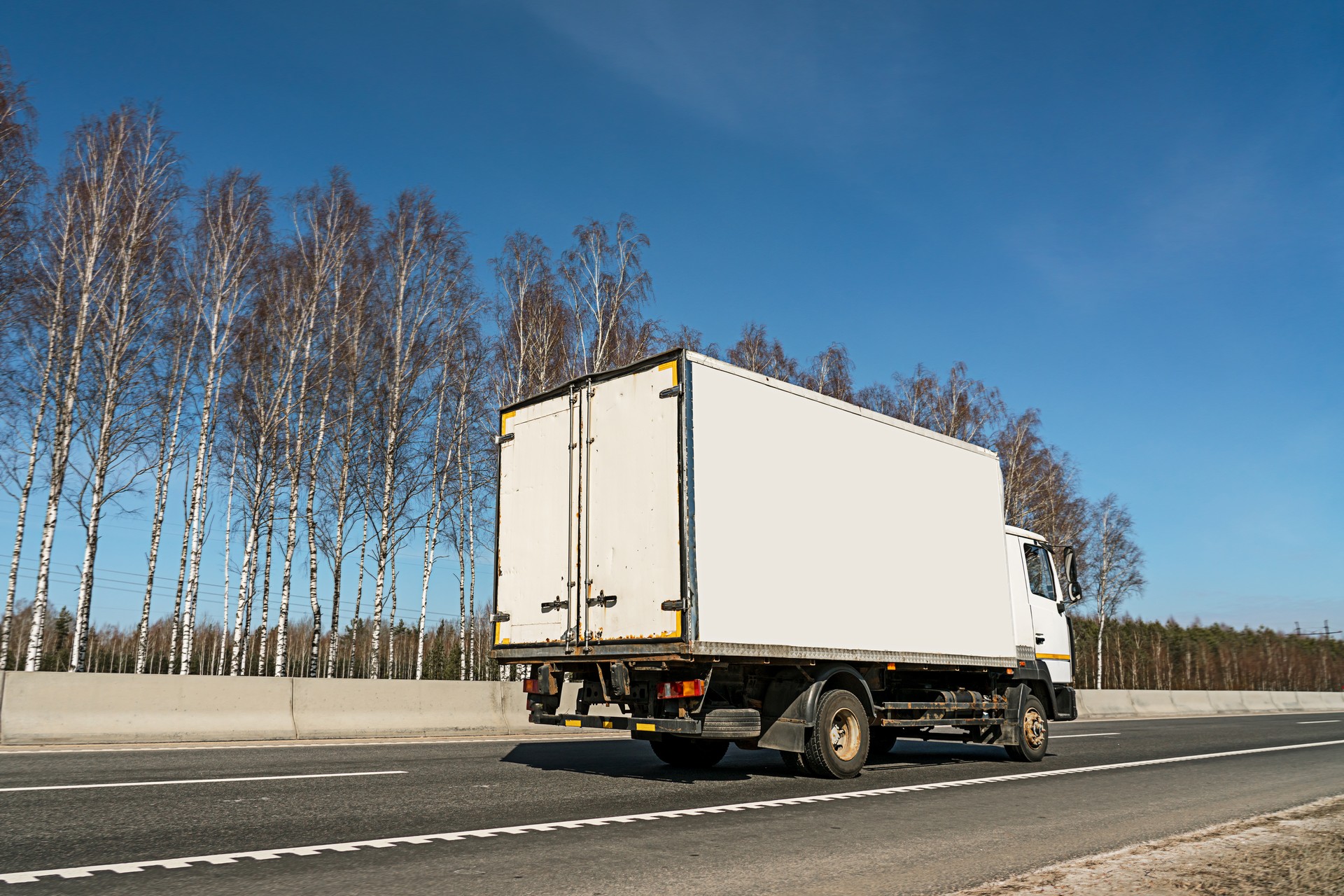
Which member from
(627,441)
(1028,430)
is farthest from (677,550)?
(1028,430)

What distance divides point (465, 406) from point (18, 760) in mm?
19828

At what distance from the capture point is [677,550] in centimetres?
809

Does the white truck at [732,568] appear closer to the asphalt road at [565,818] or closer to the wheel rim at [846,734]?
the wheel rim at [846,734]

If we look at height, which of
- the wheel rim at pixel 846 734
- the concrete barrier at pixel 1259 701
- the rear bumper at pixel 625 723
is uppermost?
the rear bumper at pixel 625 723

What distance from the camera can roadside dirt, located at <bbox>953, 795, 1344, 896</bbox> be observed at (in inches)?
184

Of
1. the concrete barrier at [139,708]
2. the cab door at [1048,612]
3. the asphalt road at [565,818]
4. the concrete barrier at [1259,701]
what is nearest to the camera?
the asphalt road at [565,818]

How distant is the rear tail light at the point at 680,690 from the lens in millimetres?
8234

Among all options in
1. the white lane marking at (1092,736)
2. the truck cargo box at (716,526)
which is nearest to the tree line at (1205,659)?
the white lane marking at (1092,736)

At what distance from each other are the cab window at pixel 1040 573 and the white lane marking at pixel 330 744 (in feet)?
23.4

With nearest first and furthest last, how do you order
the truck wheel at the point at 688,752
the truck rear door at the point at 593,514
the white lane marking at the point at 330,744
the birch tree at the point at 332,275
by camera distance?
the truck rear door at the point at 593,514 → the truck wheel at the point at 688,752 → the white lane marking at the point at 330,744 → the birch tree at the point at 332,275

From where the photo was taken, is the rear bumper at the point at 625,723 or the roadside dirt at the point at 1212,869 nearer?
the roadside dirt at the point at 1212,869

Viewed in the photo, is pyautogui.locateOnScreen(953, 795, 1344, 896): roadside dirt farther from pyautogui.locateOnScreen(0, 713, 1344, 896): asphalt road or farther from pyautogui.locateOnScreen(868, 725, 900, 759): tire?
pyautogui.locateOnScreen(868, 725, 900, 759): tire

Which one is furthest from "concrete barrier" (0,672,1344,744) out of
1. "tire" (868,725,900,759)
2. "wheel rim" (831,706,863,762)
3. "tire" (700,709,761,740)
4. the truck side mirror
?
the truck side mirror

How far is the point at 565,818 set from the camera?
21.9 feet
